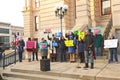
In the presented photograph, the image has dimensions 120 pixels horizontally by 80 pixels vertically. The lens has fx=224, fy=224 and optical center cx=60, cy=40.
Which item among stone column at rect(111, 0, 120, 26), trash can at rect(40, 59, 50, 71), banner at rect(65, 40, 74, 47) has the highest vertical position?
stone column at rect(111, 0, 120, 26)

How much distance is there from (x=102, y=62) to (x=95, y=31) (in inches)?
95.0

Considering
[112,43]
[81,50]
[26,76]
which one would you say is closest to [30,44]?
[81,50]

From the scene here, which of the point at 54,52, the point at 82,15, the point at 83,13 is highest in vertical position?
the point at 83,13

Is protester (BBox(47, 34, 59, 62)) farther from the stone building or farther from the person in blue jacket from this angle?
the stone building

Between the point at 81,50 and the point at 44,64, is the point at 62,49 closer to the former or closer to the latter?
the point at 81,50

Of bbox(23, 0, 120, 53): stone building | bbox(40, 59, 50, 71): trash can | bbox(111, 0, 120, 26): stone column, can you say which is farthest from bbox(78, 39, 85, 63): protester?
bbox(111, 0, 120, 26): stone column

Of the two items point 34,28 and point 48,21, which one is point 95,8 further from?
point 34,28

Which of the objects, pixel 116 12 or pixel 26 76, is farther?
pixel 116 12

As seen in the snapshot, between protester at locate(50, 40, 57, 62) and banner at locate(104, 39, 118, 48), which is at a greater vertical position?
banner at locate(104, 39, 118, 48)

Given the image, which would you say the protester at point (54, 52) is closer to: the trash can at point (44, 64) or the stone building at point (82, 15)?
the stone building at point (82, 15)

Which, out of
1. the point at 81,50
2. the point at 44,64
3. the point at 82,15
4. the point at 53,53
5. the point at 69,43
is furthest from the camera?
the point at 82,15

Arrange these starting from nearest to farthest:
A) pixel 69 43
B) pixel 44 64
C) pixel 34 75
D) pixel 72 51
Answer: pixel 34 75
pixel 44 64
pixel 72 51
pixel 69 43

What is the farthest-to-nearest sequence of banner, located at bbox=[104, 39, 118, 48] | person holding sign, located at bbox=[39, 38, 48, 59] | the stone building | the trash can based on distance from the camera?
the stone building
person holding sign, located at bbox=[39, 38, 48, 59]
banner, located at bbox=[104, 39, 118, 48]
the trash can

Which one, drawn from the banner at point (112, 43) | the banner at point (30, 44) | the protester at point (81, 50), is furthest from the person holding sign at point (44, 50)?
the banner at point (112, 43)
